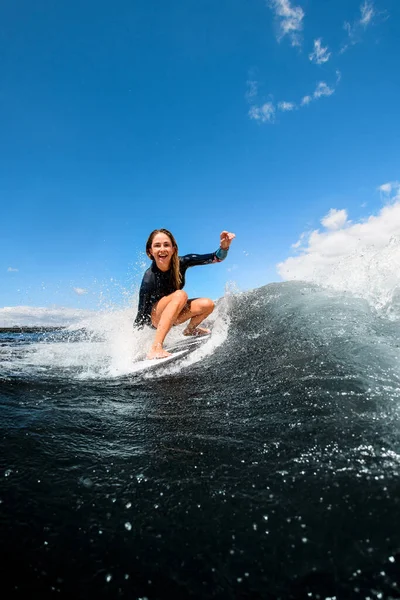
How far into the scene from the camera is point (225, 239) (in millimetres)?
5246

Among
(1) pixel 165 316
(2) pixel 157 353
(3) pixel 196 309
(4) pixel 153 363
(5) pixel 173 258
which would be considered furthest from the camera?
(3) pixel 196 309

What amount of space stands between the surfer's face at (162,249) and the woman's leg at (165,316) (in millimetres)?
568

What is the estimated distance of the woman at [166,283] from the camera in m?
4.65

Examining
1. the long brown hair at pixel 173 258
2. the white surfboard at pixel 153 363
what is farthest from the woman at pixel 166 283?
the white surfboard at pixel 153 363

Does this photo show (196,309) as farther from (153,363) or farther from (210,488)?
(210,488)

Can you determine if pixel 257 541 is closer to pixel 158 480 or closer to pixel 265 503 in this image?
pixel 265 503

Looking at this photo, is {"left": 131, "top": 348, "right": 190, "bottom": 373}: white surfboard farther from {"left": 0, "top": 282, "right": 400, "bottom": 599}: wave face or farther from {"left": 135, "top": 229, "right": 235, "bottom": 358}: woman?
{"left": 0, "top": 282, "right": 400, "bottom": 599}: wave face

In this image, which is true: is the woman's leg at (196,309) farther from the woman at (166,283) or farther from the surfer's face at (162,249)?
the surfer's face at (162,249)

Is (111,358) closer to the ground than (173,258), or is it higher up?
closer to the ground

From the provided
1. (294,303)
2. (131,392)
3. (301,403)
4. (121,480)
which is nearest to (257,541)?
(121,480)

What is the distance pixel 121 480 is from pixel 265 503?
60 cm

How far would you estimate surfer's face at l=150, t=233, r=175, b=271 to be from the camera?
4.82 metres

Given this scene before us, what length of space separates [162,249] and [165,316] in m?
1.08

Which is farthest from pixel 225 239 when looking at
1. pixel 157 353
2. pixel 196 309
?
pixel 157 353
